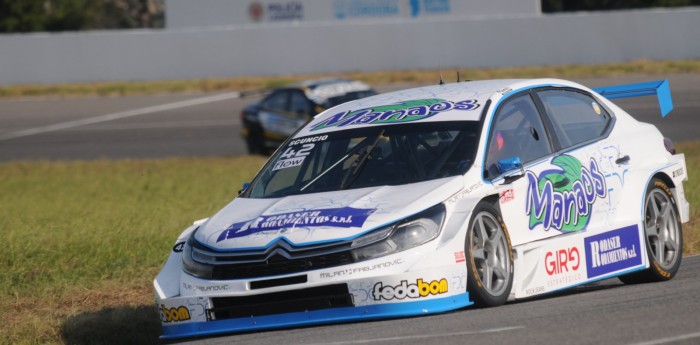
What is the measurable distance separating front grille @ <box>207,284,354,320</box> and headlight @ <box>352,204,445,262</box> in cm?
23

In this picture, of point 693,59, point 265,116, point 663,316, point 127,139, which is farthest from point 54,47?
point 663,316

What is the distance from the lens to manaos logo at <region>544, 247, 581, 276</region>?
7629 mm

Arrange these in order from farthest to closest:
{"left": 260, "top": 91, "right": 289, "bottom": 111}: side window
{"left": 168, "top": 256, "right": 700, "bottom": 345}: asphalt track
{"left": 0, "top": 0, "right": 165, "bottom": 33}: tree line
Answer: {"left": 0, "top": 0, "right": 165, "bottom": 33}: tree line
{"left": 260, "top": 91, "right": 289, "bottom": 111}: side window
{"left": 168, "top": 256, "right": 700, "bottom": 345}: asphalt track

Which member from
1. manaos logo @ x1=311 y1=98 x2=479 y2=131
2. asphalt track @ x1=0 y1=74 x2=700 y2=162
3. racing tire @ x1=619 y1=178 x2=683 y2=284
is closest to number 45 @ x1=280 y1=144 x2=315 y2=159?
manaos logo @ x1=311 y1=98 x2=479 y2=131

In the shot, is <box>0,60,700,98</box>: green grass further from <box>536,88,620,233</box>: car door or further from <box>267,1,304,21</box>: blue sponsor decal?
<box>536,88,620,233</box>: car door

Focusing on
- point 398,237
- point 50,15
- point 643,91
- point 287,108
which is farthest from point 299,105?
point 50,15

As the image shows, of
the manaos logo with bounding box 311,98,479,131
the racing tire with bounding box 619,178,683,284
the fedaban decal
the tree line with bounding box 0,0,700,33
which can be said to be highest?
the manaos logo with bounding box 311,98,479,131

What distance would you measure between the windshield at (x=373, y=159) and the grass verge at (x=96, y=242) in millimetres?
1507

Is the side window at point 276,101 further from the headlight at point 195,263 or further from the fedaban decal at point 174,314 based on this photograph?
the fedaban decal at point 174,314

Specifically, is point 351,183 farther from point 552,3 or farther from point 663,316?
point 552,3

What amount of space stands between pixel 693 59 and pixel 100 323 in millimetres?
27302

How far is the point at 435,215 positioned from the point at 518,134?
4.37ft

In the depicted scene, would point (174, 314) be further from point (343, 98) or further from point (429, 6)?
point (429, 6)

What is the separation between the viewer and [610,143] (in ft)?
28.3
